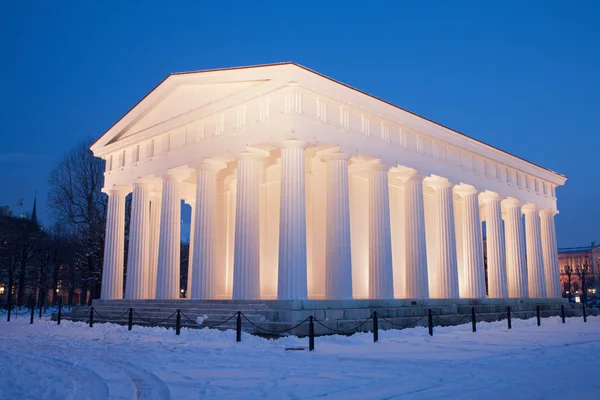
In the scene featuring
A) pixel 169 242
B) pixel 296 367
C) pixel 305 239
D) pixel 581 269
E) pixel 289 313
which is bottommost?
pixel 296 367

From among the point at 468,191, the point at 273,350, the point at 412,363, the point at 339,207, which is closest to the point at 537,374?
the point at 412,363

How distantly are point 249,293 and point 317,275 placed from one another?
15.6 feet

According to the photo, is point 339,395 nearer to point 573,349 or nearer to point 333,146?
point 573,349

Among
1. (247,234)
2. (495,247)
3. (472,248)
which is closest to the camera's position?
(247,234)

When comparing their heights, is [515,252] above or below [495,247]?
below

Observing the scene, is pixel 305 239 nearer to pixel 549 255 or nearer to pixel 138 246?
pixel 138 246

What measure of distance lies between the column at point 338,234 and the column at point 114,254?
13.8 meters

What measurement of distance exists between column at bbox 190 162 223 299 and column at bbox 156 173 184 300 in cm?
264

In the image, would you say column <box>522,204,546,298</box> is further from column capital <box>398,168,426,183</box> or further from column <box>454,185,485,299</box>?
column capital <box>398,168,426,183</box>

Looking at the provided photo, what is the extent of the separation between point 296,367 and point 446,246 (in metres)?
19.1

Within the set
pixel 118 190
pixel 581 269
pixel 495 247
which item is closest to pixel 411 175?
pixel 495 247

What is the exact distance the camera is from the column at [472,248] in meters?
31.4

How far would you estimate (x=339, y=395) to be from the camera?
30.3 ft

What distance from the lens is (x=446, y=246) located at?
1169 inches
